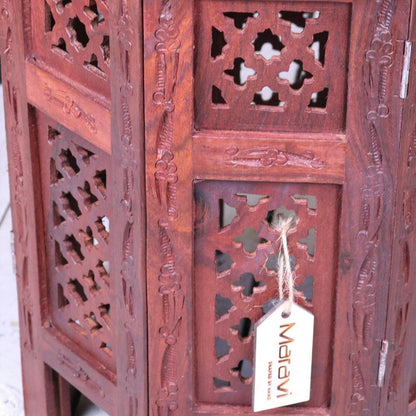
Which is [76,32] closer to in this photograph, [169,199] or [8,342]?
[169,199]

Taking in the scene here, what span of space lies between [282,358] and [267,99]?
2.86 feet

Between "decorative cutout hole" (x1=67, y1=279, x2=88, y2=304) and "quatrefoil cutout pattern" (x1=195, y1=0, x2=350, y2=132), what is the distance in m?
0.39

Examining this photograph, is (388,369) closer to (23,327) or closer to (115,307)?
(115,307)

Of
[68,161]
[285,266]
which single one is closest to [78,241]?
[68,161]

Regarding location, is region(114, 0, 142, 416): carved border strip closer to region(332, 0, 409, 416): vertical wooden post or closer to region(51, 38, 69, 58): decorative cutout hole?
region(51, 38, 69, 58): decorative cutout hole

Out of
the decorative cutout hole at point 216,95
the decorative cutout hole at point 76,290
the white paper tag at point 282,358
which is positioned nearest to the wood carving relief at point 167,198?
the white paper tag at point 282,358

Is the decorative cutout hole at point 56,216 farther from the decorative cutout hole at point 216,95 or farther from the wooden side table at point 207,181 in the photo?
the decorative cutout hole at point 216,95

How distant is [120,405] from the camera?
4.29ft

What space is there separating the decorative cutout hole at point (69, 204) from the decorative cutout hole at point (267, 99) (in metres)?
0.46

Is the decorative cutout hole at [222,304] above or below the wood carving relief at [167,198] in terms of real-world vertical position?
below

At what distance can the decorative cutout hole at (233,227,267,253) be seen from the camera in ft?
6.07

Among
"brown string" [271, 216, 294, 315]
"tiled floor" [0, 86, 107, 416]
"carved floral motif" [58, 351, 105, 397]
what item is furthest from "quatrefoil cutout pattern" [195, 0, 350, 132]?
"tiled floor" [0, 86, 107, 416]

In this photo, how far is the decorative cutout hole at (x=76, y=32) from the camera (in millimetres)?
1190

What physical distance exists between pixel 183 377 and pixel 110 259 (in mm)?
181
